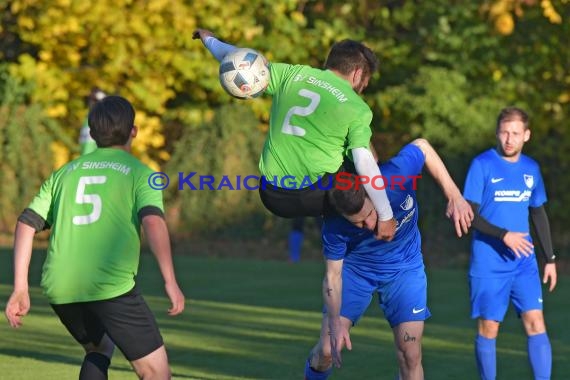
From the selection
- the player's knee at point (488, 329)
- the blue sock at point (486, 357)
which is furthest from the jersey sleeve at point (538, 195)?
the blue sock at point (486, 357)

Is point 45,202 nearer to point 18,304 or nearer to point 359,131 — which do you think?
point 18,304

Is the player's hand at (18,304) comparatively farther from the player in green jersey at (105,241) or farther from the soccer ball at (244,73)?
the soccer ball at (244,73)

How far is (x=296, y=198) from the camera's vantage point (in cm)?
784

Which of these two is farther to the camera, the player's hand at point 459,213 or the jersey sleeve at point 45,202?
the player's hand at point 459,213

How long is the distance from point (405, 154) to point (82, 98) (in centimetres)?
1792

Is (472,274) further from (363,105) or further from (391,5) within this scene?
(391,5)

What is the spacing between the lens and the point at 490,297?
9.48 meters

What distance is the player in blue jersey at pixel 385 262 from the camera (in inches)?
306

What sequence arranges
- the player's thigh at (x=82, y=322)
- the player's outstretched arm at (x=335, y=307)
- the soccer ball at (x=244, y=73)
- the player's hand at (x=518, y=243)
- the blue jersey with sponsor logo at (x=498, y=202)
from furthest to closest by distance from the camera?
the blue jersey with sponsor logo at (x=498, y=202) < the player's hand at (x=518, y=243) < the soccer ball at (x=244, y=73) < the player's outstretched arm at (x=335, y=307) < the player's thigh at (x=82, y=322)

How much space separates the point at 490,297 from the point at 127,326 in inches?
142

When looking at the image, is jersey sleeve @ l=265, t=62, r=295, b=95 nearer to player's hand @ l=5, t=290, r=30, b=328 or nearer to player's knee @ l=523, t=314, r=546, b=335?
player's hand @ l=5, t=290, r=30, b=328

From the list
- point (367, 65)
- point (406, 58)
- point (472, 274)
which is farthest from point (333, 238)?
point (406, 58)

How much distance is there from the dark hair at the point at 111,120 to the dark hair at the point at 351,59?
1.63 m

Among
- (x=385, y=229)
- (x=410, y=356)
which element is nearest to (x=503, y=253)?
(x=410, y=356)
